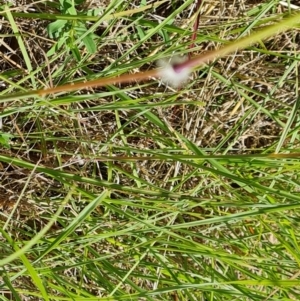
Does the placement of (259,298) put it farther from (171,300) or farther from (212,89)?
(212,89)

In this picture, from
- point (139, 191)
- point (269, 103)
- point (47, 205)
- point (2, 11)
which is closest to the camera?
point (2, 11)

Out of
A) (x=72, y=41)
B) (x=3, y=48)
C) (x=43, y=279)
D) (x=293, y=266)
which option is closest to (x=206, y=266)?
(x=293, y=266)

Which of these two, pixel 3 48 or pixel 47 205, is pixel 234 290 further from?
pixel 3 48

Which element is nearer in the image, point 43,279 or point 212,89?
point 43,279

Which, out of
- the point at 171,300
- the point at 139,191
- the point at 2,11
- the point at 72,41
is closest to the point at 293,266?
the point at 171,300

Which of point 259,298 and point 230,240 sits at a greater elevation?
point 230,240

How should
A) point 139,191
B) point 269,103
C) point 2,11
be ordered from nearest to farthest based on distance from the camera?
point 2,11, point 139,191, point 269,103

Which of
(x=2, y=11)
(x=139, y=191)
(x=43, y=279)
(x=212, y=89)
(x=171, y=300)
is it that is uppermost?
(x=212, y=89)
